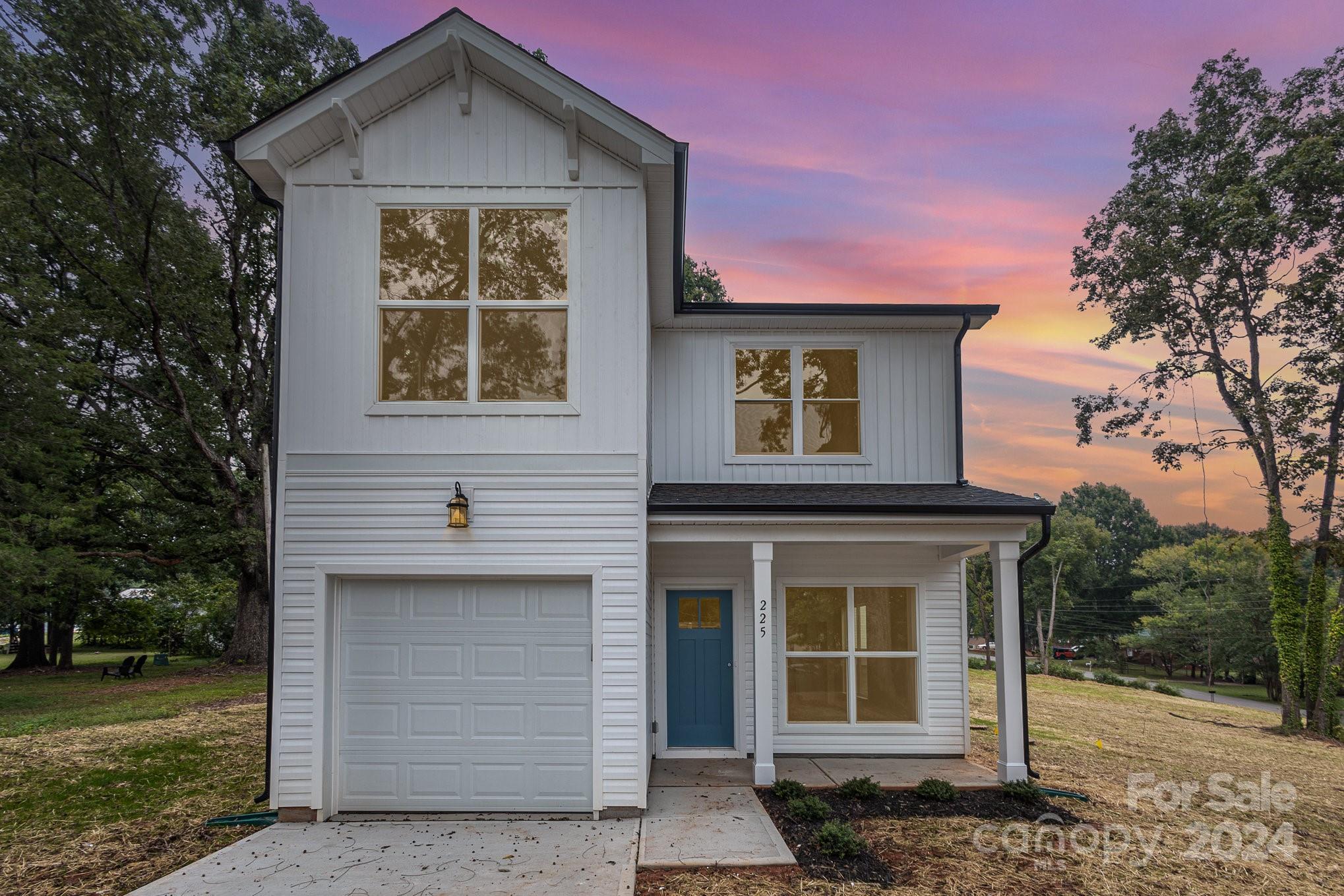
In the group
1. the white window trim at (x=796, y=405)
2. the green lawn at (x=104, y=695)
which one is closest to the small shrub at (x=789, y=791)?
the white window trim at (x=796, y=405)

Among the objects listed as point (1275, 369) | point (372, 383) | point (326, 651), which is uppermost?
point (1275, 369)

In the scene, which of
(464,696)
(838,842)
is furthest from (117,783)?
(838,842)

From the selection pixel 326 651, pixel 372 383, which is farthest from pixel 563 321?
pixel 326 651

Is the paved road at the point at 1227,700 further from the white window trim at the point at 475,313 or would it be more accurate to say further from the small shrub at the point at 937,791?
the white window trim at the point at 475,313

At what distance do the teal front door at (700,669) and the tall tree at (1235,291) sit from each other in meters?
12.4

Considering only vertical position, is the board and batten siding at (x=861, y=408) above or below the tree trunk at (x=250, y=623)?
above

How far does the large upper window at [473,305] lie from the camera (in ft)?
22.1

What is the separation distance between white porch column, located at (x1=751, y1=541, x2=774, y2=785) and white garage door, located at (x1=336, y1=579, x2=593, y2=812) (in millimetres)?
1704

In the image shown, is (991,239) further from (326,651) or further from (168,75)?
(168,75)

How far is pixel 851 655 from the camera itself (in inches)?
353

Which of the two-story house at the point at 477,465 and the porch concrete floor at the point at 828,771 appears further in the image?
the porch concrete floor at the point at 828,771

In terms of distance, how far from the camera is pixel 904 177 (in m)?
13.1

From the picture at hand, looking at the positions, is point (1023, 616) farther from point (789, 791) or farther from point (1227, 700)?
point (1227, 700)

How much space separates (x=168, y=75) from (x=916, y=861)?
19020mm
